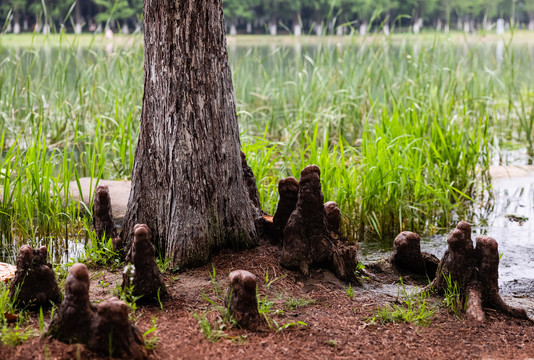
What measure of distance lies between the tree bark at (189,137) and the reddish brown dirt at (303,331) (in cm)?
19

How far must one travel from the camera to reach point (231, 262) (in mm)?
2938

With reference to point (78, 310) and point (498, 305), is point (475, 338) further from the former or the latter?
point (78, 310)

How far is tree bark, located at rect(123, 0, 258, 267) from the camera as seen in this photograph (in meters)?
2.82

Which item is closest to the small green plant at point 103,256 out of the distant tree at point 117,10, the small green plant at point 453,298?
the small green plant at point 453,298

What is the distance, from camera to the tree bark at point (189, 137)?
9.27 ft

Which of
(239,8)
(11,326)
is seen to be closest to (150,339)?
(11,326)

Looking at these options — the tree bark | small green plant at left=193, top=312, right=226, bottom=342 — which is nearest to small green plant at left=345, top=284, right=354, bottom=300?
the tree bark

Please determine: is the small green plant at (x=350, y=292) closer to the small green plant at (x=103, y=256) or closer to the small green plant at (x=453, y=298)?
the small green plant at (x=453, y=298)

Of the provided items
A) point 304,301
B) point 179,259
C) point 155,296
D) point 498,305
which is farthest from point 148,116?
point 498,305

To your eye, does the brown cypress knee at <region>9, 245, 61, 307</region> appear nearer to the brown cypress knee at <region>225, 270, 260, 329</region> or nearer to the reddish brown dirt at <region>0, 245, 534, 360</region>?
the reddish brown dirt at <region>0, 245, 534, 360</region>

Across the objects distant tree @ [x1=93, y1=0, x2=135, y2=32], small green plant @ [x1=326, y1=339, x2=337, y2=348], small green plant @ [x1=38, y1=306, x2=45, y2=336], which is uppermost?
distant tree @ [x1=93, y1=0, x2=135, y2=32]

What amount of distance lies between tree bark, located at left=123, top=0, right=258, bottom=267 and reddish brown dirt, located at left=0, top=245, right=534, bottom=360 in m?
0.19

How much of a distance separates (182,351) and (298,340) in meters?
0.47

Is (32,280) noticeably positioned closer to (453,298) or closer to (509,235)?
(453,298)
